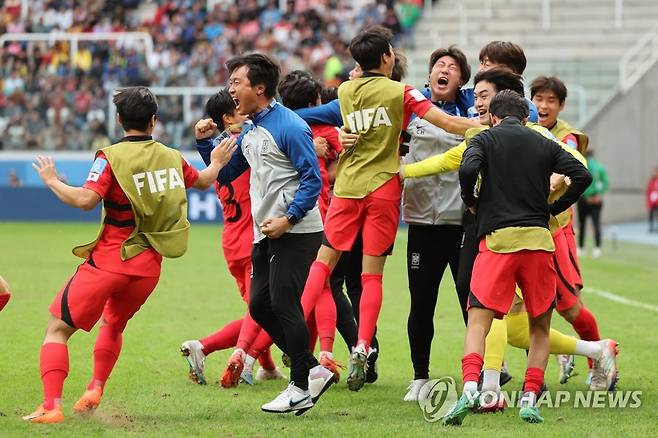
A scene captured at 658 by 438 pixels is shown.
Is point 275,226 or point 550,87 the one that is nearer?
point 275,226

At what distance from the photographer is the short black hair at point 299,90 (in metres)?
8.97

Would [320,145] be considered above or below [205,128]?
below

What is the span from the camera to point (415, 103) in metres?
8.05

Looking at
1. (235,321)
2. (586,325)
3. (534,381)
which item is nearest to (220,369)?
(235,321)

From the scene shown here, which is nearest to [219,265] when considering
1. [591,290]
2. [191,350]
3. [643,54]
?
[591,290]

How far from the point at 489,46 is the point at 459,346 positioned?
3.20 m

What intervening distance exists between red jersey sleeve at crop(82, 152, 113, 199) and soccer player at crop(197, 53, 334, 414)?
892mm

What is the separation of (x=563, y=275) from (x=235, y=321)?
2.38 metres

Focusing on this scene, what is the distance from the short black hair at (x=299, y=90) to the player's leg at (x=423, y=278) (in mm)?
1261

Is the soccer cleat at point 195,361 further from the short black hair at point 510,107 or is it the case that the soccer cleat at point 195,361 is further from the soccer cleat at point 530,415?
the short black hair at point 510,107

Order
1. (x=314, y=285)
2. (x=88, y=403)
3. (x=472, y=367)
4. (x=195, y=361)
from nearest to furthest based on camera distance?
(x=472, y=367)
(x=88, y=403)
(x=314, y=285)
(x=195, y=361)

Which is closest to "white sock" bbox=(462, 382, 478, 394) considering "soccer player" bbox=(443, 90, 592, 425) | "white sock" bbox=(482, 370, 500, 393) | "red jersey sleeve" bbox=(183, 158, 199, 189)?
"soccer player" bbox=(443, 90, 592, 425)

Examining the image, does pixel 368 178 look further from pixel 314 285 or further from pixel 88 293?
pixel 88 293

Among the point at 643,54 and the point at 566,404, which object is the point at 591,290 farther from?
the point at 643,54
